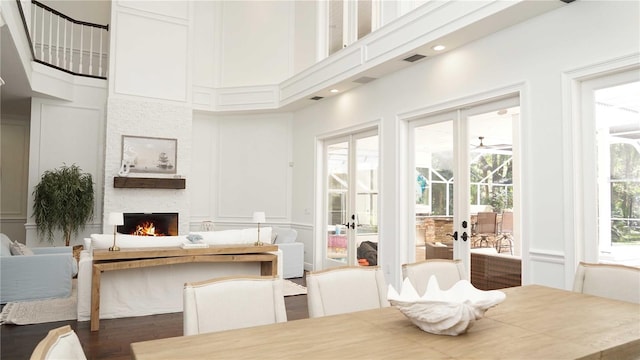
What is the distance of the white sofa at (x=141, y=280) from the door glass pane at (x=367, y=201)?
1705 mm

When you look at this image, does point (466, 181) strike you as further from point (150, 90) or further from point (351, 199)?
point (150, 90)

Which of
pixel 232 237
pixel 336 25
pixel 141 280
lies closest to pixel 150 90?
pixel 336 25

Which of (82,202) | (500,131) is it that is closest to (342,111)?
(500,131)

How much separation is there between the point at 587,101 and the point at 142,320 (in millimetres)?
4608

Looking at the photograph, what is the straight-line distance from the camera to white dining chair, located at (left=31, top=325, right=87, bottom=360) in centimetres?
105

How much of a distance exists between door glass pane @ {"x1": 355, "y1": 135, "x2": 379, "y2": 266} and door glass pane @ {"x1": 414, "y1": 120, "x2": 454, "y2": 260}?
34.2 inches

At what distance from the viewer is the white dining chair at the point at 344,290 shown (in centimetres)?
219

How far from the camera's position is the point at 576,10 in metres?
3.65

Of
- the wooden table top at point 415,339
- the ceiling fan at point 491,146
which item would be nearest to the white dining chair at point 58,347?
the wooden table top at point 415,339

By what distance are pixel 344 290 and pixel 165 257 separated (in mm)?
2847

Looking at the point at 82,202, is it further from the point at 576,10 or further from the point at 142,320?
the point at 576,10

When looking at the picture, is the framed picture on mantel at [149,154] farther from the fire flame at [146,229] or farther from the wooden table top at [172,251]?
the wooden table top at [172,251]

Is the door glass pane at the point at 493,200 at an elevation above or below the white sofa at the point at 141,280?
above

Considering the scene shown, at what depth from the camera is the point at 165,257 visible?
454 cm
